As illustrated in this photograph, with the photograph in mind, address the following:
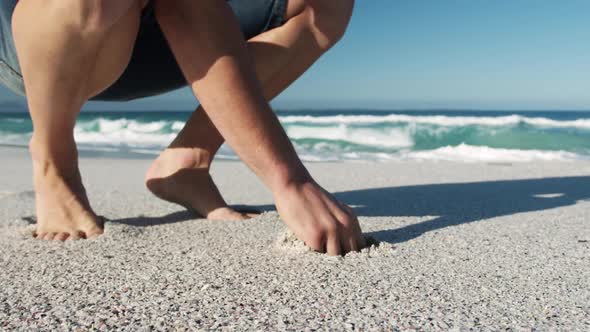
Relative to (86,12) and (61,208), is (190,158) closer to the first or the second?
(61,208)

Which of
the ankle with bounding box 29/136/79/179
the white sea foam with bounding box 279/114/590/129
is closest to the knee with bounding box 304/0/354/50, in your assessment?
the ankle with bounding box 29/136/79/179

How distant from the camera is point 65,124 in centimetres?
122

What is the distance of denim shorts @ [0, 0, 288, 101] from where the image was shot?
133cm

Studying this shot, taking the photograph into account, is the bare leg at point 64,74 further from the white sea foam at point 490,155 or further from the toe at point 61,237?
the white sea foam at point 490,155

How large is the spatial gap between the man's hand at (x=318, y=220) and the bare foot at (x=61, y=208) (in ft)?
1.44

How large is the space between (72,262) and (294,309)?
46cm

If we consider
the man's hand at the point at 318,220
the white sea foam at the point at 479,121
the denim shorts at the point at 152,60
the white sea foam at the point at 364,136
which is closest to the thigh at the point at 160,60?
the denim shorts at the point at 152,60

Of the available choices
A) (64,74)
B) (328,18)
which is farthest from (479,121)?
(64,74)

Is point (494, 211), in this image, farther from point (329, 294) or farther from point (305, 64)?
point (329, 294)

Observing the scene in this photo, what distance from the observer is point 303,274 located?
2.97 feet

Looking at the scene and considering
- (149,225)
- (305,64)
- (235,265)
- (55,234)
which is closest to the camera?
(235,265)

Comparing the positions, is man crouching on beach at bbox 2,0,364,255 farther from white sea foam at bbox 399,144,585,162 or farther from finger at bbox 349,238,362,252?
white sea foam at bbox 399,144,585,162

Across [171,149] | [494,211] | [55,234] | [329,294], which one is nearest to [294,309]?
[329,294]

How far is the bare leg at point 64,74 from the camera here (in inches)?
40.3
